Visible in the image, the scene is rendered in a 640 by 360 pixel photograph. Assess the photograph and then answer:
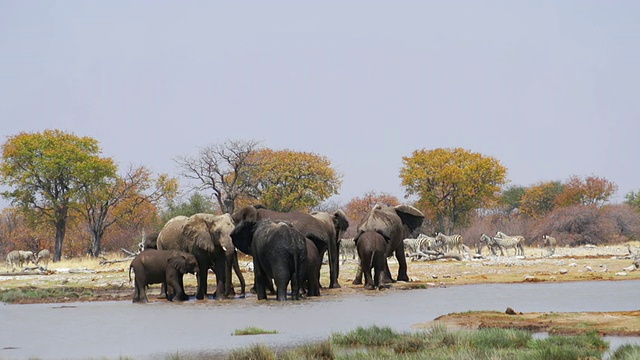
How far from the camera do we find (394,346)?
41.8 feet

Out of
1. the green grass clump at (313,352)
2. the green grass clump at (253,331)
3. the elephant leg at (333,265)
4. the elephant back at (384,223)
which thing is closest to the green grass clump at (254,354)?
the green grass clump at (313,352)

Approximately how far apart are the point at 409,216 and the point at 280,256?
8.75m

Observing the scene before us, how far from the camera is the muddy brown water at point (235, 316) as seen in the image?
46.6 ft

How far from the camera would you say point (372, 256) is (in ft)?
82.5

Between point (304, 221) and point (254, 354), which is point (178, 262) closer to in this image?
point (304, 221)

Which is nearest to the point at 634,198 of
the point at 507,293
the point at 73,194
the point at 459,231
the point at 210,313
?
the point at 459,231

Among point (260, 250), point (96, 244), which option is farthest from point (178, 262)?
point (96, 244)

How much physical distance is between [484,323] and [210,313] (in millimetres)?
6948

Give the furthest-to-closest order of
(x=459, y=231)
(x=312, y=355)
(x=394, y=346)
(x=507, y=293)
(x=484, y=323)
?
1. (x=459, y=231)
2. (x=507, y=293)
3. (x=484, y=323)
4. (x=394, y=346)
5. (x=312, y=355)

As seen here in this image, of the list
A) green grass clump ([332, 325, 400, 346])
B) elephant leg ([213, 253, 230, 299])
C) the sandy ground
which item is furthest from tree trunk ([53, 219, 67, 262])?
green grass clump ([332, 325, 400, 346])

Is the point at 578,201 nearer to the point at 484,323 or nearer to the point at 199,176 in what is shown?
the point at 199,176

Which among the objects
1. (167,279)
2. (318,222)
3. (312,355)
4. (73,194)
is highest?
(73,194)

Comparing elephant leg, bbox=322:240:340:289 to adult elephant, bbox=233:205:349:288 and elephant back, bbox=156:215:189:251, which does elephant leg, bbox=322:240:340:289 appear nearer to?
adult elephant, bbox=233:205:349:288

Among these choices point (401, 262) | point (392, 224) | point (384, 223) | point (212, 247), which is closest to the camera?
point (212, 247)
